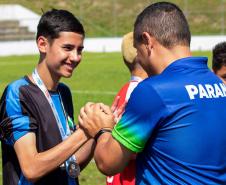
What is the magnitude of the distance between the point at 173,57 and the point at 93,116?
55cm

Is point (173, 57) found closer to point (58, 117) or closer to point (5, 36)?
point (58, 117)

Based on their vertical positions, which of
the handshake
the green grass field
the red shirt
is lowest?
the green grass field

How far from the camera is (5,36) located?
41.7 metres

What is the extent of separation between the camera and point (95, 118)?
12.1ft

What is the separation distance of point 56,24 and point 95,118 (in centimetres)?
94

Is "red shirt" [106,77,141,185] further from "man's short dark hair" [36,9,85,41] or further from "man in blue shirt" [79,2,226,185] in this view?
"man in blue shirt" [79,2,226,185]

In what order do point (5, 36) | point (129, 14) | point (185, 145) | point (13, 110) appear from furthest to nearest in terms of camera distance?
point (129, 14) < point (5, 36) < point (13, 110) < point (185, 145)

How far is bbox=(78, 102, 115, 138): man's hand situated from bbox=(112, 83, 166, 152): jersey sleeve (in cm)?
22

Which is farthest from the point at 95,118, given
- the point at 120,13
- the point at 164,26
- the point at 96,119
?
the point at 120,13

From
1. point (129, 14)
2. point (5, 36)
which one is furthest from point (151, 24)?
point (129, 14)

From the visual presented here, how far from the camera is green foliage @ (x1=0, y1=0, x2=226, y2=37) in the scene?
43881mm

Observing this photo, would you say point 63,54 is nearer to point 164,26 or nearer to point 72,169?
point 72,169

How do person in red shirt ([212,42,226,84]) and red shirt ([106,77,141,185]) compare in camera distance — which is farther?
person in red shirt ([212,42,226,84])

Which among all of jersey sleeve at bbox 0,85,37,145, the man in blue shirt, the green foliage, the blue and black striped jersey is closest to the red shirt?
the blue and black striped jersey
